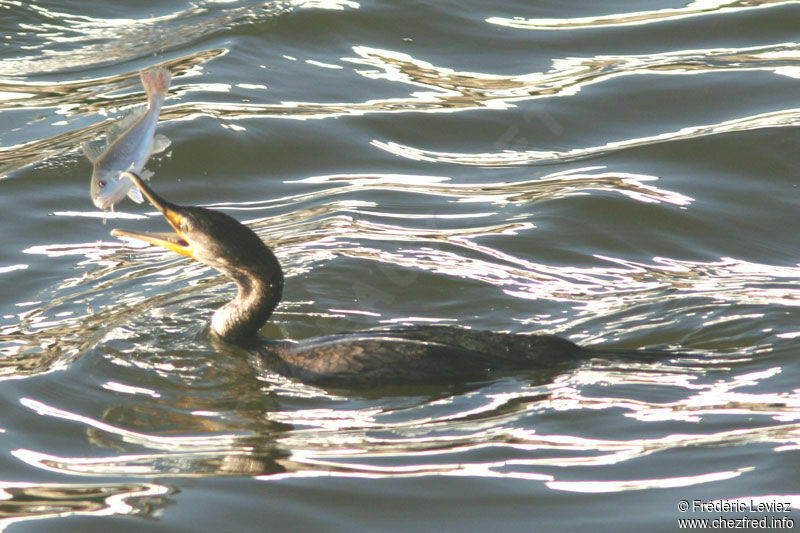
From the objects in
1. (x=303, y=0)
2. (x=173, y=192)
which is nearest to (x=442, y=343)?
(x=173, y=192)

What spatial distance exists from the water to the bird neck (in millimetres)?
138

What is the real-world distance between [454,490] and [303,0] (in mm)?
8541

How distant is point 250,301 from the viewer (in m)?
7.09

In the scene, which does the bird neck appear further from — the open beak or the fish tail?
the fish tail

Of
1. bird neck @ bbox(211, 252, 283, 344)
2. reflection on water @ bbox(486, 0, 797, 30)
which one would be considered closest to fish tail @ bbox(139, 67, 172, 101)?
bird neck @ bbox(211, 252, 283, 344)

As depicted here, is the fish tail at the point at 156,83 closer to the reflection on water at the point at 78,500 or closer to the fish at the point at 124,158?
the fish at the point at 124,158

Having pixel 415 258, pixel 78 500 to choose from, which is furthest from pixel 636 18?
pixel 78 500

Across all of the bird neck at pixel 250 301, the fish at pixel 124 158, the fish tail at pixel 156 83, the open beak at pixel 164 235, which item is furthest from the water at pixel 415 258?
the fish tail at pixel 156 83

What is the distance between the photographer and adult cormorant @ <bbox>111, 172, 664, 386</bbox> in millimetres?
6547

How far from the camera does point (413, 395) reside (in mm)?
6543

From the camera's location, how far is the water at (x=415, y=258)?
558 cm

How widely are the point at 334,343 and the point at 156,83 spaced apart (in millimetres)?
Result: 1876

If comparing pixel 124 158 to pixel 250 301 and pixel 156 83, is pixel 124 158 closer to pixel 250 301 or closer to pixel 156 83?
pixel 156 83

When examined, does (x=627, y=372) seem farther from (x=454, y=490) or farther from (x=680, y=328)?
(x=454, y=490)
